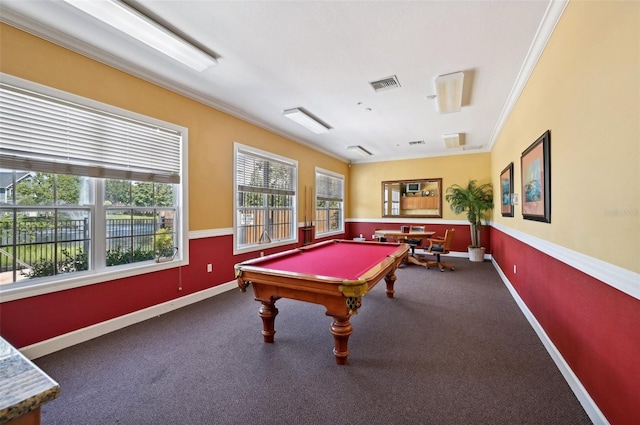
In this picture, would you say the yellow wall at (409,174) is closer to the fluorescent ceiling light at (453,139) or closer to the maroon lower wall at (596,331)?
the fluorescent ceiling light at (453,139)

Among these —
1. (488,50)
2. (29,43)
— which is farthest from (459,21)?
(29,43)

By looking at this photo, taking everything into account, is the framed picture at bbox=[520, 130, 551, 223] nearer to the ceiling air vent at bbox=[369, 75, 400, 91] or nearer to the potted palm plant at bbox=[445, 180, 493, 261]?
the ceiling air vent at bbox=[369, 75, 400, 91]

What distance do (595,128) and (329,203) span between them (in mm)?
6102

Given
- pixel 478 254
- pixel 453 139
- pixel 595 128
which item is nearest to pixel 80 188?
pixel 595 128

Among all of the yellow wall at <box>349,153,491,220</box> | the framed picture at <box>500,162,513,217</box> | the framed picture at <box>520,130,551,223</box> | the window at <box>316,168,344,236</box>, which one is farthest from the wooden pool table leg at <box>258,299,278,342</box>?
the yellow wall at <box>349,153,491,220</box>

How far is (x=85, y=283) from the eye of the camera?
104 inches

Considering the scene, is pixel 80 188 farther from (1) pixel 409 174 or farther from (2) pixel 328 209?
(1) pixel 409 174

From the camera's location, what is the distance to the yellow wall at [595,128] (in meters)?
1.31

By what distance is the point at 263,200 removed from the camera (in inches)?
200

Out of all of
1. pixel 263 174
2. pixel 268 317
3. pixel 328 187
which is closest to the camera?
pixel 268 317

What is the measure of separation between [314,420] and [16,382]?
1.55 metres

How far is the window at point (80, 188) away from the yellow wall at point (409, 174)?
577 centimetres

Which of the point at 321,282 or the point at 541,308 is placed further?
the point at 541,308

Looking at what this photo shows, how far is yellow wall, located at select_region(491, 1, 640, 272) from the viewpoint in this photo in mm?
1308
